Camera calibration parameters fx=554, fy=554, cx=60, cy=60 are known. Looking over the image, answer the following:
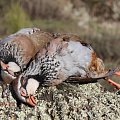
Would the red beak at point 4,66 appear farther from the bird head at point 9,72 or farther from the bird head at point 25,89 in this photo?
the bird head at point 25,89

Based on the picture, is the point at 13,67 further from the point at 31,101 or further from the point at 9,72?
the point at 31,101

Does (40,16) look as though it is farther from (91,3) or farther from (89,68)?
(89,68)

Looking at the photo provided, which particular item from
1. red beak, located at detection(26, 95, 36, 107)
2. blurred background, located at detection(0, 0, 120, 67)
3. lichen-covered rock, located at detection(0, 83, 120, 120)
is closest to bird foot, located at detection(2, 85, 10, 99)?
lichen-covered rock, located at detection(0, 83, 120, 120)

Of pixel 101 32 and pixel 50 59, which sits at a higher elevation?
pixel 50 59

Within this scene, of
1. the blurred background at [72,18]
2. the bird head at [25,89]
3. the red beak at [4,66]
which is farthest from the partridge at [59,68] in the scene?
the blurred background at [72,18]

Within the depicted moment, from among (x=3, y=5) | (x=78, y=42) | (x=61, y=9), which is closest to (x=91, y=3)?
(x=61, y=9)

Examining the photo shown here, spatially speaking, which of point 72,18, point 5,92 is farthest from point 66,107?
point 72,18

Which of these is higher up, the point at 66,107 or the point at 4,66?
the point at 4,66
